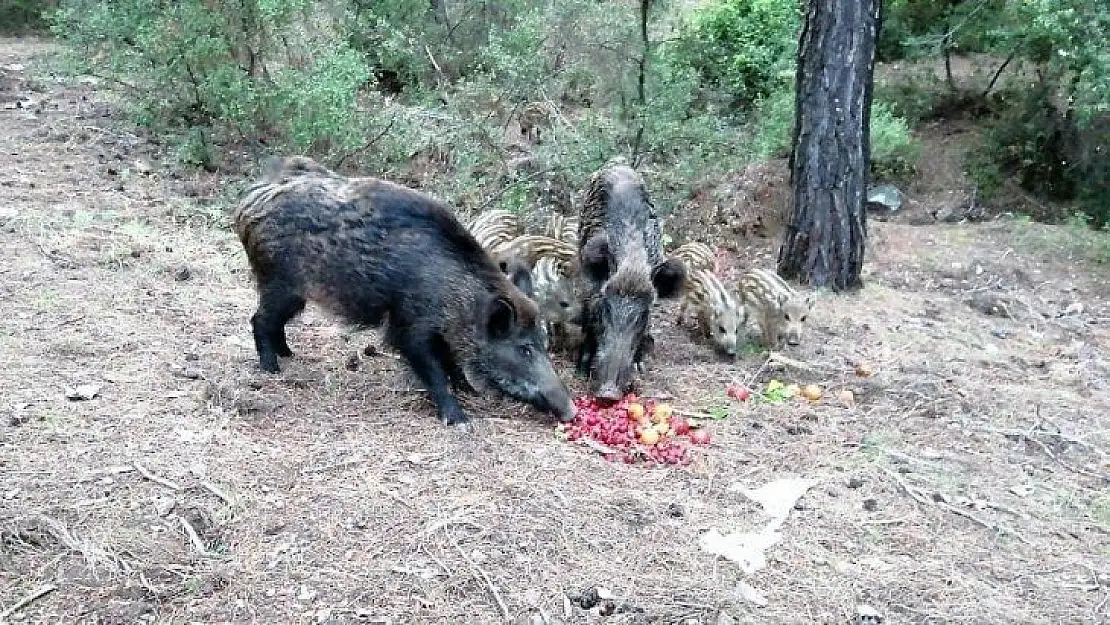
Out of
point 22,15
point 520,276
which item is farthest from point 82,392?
point 22,15

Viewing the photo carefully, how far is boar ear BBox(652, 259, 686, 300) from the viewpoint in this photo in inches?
243

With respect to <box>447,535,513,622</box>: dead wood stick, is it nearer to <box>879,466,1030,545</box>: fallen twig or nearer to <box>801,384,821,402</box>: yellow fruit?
<box>879,466,1030,545</box>: fallen twig

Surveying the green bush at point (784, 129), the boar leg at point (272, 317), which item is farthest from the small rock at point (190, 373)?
the green bush at point (784, 129)

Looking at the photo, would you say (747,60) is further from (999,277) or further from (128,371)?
(128,371)

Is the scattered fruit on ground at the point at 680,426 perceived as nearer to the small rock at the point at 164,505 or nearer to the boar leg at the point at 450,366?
the boar leg at the point at 450,366

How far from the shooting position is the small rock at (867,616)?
12.5 feet

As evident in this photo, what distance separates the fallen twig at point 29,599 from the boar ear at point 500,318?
2.32m

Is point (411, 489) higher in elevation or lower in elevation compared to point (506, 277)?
lower

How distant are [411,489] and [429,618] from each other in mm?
870

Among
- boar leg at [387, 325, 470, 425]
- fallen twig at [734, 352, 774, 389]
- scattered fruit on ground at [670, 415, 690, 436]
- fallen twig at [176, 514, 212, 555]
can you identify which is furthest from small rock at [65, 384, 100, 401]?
fallen twig at [734, 352, 774, 389]

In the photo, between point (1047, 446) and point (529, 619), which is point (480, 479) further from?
point (1047, 446)

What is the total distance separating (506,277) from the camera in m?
5.48

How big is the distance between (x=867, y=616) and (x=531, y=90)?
23.0 ft

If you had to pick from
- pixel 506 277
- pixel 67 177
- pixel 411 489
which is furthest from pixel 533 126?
pixel 411 489
